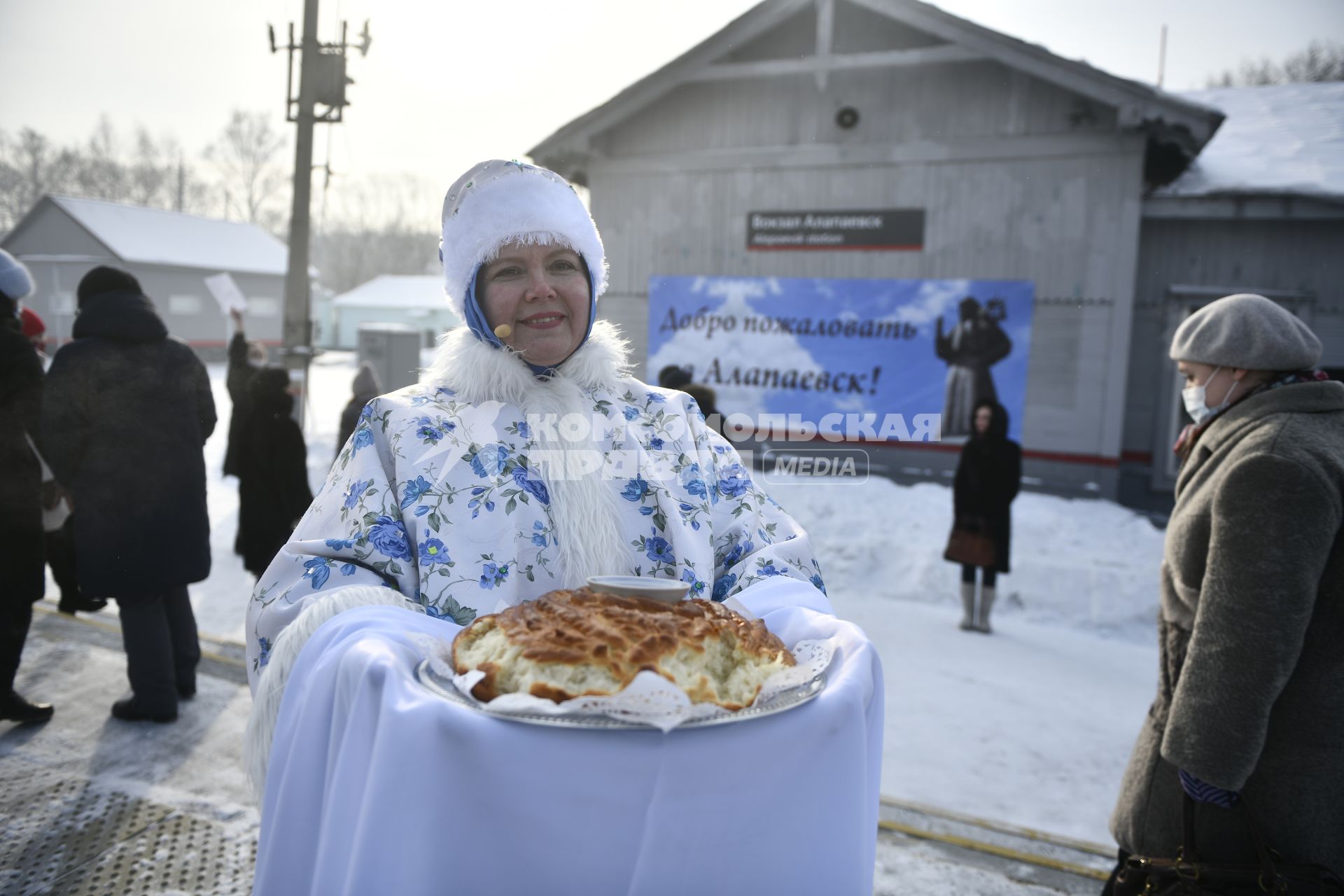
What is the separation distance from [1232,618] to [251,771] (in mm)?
2218

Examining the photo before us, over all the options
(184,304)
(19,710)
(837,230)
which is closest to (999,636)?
(837,230)

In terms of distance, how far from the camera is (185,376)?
151 inches

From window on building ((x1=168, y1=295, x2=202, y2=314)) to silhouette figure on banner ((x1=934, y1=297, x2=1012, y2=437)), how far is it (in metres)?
20.7

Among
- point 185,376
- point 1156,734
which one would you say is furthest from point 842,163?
point 1156,734

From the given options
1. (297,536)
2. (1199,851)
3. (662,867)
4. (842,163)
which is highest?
(842,163)

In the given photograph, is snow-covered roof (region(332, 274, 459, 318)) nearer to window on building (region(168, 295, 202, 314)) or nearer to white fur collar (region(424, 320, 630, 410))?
window on building (region(168, 295, 202, 314))

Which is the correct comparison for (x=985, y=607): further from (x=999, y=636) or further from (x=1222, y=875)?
(x=1222, y=875)

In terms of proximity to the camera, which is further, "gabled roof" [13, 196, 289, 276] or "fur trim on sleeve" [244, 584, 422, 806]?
"gabled roof" [13, 196, 289, 276]

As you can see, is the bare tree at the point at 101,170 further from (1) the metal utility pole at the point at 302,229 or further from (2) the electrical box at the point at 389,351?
(2) the electrical box at the point at 389,351

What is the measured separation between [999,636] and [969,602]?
33cm

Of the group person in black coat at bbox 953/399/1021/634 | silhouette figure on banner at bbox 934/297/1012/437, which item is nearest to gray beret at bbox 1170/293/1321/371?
person in black coat at bbox 953/399/1021/634

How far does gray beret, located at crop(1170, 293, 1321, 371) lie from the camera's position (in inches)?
88.9

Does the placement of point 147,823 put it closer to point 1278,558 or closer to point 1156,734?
point 1156,734

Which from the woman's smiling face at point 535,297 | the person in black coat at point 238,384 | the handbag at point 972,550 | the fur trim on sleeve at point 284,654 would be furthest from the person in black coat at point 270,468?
the handbag at point 972,550
